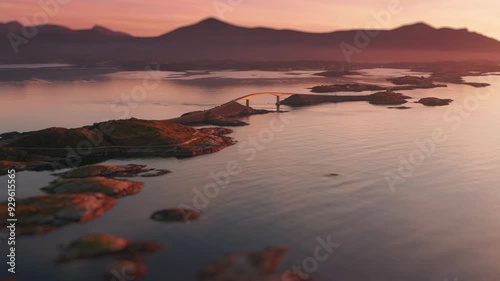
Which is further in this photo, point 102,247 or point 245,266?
point 102,247

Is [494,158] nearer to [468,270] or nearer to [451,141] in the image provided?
[451,141]

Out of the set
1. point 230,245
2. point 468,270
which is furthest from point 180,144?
point 468,270

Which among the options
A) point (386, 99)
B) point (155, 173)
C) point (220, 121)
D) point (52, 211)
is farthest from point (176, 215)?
point (386, 99)

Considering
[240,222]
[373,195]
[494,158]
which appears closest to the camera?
[240,222]

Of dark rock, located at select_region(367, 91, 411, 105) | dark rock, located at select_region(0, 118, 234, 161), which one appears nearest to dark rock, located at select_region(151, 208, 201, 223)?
dark rock, located at select_region(0, 118, 234, 161)

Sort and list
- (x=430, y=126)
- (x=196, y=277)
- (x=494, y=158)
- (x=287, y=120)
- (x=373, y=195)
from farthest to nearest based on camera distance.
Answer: (x=287, y=120) → (x=430, y=126) → (x=494, y=158) → (x=373, y=195) → (x=196, y=277)

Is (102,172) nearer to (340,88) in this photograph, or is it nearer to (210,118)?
(210,118)
